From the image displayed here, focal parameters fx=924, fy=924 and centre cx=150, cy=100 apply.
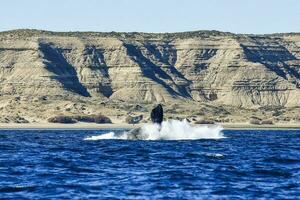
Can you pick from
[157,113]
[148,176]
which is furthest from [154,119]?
[148,176]

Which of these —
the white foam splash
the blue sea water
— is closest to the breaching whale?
the white foam splash

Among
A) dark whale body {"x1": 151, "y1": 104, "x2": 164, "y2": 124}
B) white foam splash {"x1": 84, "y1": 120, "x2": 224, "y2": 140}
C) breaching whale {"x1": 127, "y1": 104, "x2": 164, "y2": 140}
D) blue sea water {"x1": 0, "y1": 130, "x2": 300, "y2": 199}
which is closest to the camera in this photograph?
blue sea water {"x1": 0, "y1": 130, "x2": 300, "y2": 199}

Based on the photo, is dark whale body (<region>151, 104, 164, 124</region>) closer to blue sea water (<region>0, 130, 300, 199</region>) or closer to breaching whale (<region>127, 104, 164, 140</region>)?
breaching whale (<region>127, 104, 164, 140</region>)

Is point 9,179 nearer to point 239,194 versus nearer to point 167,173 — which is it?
Answer: point 167,173

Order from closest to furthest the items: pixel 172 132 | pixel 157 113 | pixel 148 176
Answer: pixel 148 176 < pixel 157 113 < pixel 172 132

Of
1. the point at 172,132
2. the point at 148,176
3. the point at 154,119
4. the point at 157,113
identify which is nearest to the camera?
the point at 148,176

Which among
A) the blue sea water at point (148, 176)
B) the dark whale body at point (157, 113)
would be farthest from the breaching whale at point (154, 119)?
the blue sea water at point (148, 176)

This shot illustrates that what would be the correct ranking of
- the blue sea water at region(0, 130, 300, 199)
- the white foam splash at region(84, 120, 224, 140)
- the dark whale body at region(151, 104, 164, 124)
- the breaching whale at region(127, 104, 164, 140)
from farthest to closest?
the white foam splash at region(84, 120, 224, 140)
the breaching whale at region(127, 104, 164, 140)
the dark whale body at region(151, 104, 164, 124)
the blue sea water at region(0, 130, 300, 199)

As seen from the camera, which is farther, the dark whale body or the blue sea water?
the dark whale body

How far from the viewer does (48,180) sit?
48.2 metres

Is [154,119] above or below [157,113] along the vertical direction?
below

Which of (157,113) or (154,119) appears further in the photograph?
(154,119)

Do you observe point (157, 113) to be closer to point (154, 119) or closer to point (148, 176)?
point (154, 119)

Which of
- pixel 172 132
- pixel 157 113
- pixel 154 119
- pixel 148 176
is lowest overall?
pixel 172 132
